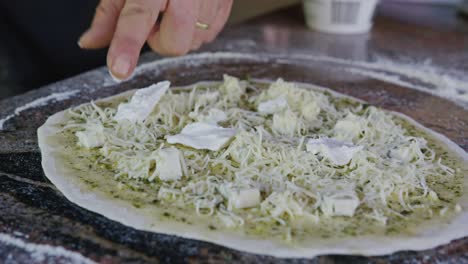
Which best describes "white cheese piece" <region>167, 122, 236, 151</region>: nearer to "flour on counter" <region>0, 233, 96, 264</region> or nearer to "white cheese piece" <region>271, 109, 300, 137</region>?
"white cheese piece" <region>271, 109, 300, 137</region>

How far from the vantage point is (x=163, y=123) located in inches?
78.2

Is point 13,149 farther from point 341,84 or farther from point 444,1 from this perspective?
point 444,1

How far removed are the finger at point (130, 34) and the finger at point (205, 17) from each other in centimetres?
37

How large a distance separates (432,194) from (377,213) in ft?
0.70

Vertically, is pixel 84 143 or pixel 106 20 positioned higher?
pixel 106 20

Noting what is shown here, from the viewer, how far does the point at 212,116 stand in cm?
194

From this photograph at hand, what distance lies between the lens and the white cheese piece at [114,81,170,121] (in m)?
1.92

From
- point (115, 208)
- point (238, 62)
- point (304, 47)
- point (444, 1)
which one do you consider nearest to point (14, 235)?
point (115, 208)

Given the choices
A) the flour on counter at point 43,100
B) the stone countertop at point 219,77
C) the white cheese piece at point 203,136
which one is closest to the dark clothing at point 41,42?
the stone countertop at point 219,77

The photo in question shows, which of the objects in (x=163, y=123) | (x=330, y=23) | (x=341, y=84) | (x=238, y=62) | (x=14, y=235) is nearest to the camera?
(x=14, y=235)

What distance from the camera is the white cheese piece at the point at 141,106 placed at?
192 centimetres

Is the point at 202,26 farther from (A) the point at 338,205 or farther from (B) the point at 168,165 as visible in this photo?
(A) the point at 338,205

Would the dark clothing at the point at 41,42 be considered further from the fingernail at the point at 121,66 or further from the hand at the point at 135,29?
the fingernail at the point at 121,66

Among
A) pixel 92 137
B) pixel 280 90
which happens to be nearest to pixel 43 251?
pixel 92 137
